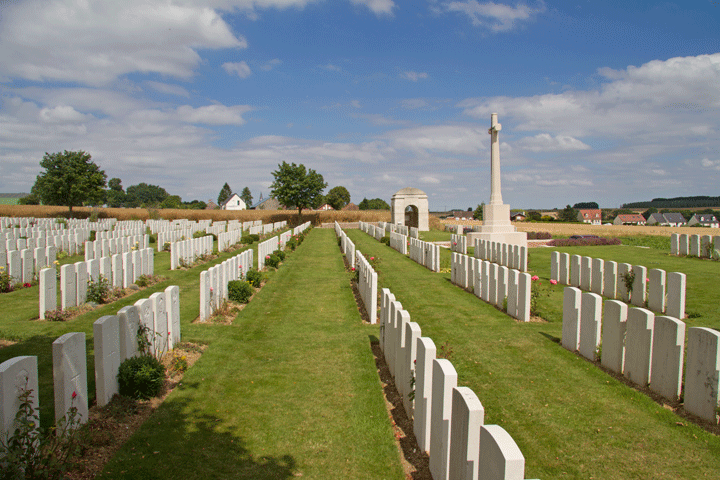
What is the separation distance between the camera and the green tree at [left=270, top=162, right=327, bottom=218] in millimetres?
51250

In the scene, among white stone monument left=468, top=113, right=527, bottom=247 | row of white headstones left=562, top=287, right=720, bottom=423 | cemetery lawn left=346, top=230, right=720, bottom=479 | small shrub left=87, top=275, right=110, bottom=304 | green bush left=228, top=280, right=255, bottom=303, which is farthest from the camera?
white stone monument left=468, top=113, right=527, bottom=247

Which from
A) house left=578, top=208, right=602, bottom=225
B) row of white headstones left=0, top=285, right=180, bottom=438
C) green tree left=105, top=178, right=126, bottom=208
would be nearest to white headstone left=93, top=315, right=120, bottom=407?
row of white headstones left=0, top=285, right=180, bottom=438

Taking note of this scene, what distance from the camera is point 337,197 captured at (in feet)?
353

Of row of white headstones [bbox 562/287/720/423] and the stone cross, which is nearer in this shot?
row of white headstones [bbox 562/287/720/423]

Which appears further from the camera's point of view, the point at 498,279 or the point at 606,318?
the point at 498,279

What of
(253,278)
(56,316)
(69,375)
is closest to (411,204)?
(253,278)

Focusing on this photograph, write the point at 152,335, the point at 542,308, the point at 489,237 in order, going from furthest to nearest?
1. the point at 489,237
2. the point at 542,308
3. the point at 152,335

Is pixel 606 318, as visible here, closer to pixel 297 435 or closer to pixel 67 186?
pixel 297 435

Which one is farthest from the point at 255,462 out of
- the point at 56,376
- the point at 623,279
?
the point at 623,279

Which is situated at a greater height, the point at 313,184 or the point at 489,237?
the point at 313,184

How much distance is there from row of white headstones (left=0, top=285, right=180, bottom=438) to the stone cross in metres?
18.4

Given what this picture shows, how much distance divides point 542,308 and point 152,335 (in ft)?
26.8

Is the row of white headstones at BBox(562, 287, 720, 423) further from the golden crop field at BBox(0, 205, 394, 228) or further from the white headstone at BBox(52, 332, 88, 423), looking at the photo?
the golden crop field at BBox(0, 205, 394, 228)

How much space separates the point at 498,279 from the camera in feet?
32.7
